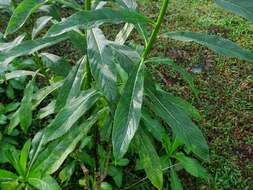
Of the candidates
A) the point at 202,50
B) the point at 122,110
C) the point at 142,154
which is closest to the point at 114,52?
the point at 122,110

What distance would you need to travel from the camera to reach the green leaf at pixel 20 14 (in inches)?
50.5

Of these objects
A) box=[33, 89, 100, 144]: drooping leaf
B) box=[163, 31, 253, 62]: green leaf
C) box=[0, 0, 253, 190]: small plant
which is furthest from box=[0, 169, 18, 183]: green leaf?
box=[163, 31, 253, 62]: green leaf

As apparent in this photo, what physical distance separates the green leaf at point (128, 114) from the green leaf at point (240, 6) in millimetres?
459

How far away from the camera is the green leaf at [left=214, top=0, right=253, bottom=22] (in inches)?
45.5

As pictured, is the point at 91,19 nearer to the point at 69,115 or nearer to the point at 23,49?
the point at 23,49

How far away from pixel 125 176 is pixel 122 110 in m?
1.44

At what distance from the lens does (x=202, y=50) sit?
409 centimetres

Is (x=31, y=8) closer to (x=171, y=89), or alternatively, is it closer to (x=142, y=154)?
(x=142, y=154)

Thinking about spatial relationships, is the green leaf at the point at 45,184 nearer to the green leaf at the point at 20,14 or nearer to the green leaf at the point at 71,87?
the green leaf at the point at 71,87

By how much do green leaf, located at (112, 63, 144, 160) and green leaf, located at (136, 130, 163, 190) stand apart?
Answer: 0.41m

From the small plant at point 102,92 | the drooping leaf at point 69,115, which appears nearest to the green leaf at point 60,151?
the small plant at point 102,92

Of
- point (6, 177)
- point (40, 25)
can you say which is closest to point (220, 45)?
point (40, 25)

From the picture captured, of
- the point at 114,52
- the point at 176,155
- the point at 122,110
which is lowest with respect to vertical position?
the point at 176,155

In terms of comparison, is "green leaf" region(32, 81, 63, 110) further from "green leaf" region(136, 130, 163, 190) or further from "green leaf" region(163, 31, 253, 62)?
"green leaf" region(163, 31, 253, 62)
